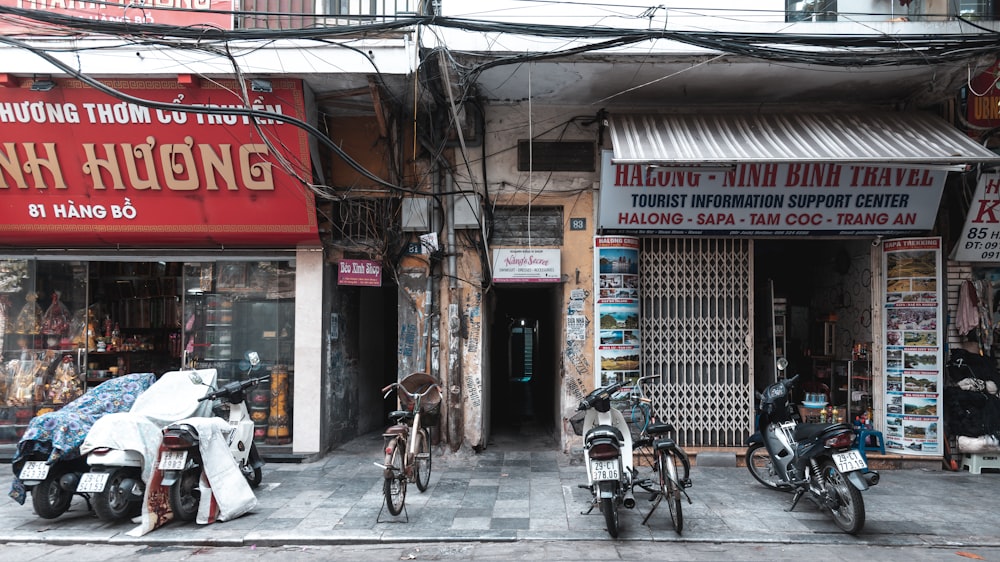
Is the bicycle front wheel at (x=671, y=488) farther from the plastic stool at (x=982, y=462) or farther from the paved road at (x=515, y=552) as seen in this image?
the plastic stool at (x=982, y=462)

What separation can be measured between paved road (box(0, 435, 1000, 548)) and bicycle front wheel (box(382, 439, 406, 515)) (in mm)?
166

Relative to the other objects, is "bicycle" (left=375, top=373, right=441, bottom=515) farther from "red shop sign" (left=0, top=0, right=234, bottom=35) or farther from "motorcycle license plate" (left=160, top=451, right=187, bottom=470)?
"red shop sign" (left=0, top=0, right=234, bottom=35)

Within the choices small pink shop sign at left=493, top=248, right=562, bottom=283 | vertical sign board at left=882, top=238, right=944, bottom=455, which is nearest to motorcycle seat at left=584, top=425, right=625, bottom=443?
small pink shop sign at left=493, top=248, right=562, bottom=283

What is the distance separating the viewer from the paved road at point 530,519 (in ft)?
18.5

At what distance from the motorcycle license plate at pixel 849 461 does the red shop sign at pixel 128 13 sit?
8029 millimetres

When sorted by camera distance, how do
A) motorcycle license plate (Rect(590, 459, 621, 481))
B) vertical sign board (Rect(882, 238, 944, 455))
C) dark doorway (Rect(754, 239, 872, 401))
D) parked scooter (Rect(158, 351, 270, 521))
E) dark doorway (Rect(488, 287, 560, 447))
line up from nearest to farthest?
motorcycle license plate (Rect(590, 459, 621, 481)) → parked scooter (Rect(158, 351, 270, 521)) → vertical sign board (Rect(882, 238, 944, 455)) → dark doorway (Rect(754, 239, 872, 401)) → dark doorway (Rect(488, 287, 560, 447))

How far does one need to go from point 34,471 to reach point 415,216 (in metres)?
4.99

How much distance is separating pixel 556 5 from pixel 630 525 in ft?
19.1

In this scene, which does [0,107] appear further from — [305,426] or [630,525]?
[630,525]

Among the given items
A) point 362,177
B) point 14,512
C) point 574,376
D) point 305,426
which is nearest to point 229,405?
point 305,426

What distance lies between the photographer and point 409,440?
21.6 ft

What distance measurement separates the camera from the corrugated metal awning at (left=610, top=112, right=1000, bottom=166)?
713 centimetres

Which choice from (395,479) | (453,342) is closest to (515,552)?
(395,479)

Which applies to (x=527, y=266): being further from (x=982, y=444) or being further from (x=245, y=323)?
(x=982, y=444)
